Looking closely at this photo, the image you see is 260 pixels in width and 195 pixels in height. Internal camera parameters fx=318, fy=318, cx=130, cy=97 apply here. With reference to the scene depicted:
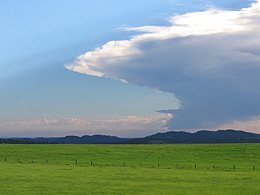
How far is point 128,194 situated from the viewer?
107ft

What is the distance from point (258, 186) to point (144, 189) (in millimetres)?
14118

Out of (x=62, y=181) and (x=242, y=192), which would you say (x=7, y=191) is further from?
(x=242, y=192)

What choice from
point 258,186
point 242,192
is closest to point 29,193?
point 242,192

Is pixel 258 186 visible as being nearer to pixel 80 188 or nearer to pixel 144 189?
pixel 144 189

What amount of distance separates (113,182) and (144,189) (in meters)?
6.07

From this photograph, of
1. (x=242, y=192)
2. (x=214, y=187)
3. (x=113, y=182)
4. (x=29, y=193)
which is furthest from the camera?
(x=113, y=182)

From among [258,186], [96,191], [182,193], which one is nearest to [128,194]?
[96,191]

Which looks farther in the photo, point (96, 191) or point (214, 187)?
point (214, 187)

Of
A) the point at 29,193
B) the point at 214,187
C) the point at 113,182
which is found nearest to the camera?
the point at 29,193

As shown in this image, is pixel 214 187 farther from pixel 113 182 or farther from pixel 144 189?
pixel 113 182

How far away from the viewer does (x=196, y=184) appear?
39844mm

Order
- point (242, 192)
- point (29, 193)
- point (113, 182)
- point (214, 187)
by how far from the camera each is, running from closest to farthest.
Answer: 1. point (29, 193)
2. point (242, 192)
3. point (214, 187)
4. point (113, 182)

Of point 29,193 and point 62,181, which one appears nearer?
point 29,193

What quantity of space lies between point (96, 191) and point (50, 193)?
477cm
